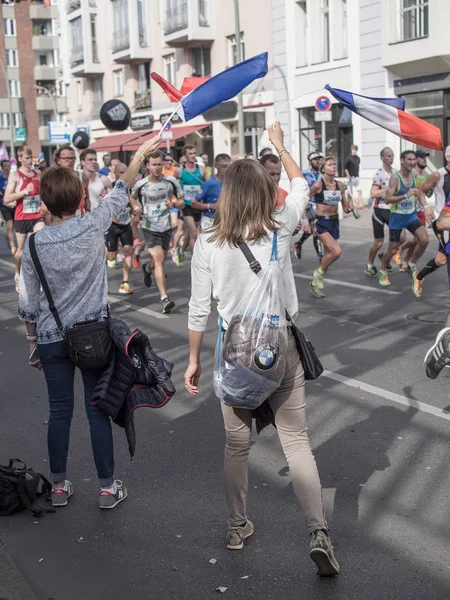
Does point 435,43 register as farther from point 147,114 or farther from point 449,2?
point 147,114

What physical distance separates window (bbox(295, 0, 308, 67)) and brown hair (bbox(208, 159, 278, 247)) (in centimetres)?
2973

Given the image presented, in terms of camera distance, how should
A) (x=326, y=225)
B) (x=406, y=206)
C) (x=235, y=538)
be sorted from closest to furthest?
1. (x=235, y=538)
2. (x=326, y=225)
3. (x=406, y=206)

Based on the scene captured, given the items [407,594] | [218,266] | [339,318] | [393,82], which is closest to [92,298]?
[218,266]

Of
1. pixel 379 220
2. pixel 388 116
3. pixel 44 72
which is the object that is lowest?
pixel 379 220

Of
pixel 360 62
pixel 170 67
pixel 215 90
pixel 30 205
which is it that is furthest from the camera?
pixel 170 67

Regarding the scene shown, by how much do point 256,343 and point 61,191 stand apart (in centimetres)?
146

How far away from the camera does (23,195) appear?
41.4 feet

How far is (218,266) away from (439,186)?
6110mm

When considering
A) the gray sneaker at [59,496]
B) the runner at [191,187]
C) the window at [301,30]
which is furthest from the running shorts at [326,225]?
the window at [301,30]

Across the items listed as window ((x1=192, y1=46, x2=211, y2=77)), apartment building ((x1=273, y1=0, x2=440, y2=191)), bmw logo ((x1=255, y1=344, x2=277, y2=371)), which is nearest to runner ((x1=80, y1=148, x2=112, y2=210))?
bmw logo ((x1=255, y1=344, x2=277, y2=371))

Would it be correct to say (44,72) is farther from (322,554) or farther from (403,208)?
(322,554)

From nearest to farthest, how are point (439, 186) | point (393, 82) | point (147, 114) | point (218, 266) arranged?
point (218, 266)
point (439, 186)
point (393, 82)
point (147, 114)

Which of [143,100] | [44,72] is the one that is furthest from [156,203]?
[44,72]

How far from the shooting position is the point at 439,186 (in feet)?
30.9
